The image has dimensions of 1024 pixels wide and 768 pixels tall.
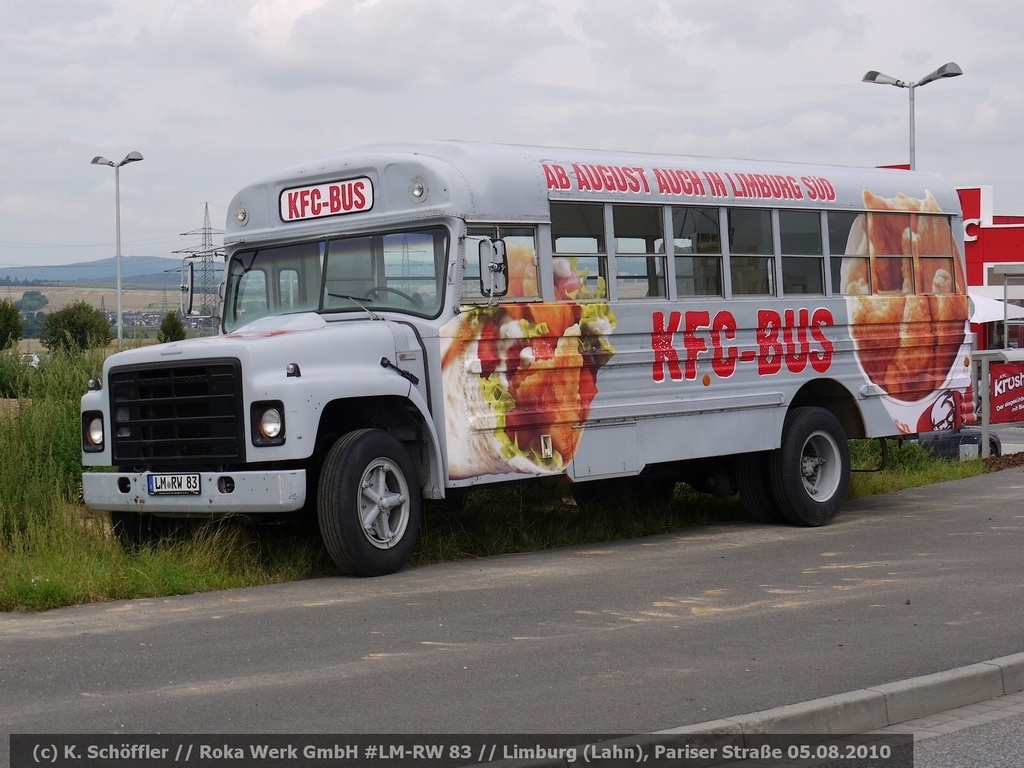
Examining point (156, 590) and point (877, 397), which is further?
point (877, 397)

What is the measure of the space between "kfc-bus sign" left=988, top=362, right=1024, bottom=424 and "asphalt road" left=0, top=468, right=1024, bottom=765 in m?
9.42

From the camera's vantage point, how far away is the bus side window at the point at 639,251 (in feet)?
39.7

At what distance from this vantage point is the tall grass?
9.79 m

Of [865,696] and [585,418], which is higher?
[585,418]

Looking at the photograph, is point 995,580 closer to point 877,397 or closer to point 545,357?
point 545,357

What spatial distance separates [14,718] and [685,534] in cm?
758

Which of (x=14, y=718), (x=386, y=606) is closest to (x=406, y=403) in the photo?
(x=386, y=606)

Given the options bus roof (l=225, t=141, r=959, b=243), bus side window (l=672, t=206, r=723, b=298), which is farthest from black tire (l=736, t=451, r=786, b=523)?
bus roof (l=225, t=141, r=959, b=243)

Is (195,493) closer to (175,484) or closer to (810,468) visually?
(175,484)

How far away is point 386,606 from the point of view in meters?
9.12

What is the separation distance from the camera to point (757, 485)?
13523 mm

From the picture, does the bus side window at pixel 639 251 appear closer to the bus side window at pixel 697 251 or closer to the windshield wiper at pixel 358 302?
the bus side window at pixel 697 251

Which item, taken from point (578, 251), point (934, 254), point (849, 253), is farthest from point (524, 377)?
point (934, 254)
